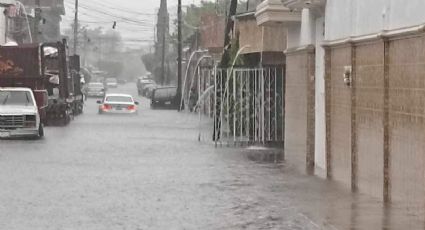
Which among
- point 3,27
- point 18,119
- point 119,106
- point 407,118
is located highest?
point 3,27

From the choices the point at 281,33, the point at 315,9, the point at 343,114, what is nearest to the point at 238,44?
the point at 281,33

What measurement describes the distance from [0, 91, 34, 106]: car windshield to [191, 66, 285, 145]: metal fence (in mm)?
6493

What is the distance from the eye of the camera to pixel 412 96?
1326cm

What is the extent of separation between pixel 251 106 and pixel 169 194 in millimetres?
13669

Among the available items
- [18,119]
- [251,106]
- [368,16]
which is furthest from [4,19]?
[368,16]

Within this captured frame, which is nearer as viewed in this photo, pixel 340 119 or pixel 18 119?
pixel 340 119

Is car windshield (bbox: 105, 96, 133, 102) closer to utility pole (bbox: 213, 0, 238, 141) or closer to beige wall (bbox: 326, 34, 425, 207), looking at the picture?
utility pole (bbox: 213, 0, 238, 141)

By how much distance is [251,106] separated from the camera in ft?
98.4

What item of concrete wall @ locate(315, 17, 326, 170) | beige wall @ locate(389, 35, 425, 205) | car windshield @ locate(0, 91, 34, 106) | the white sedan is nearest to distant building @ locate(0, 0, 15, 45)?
the white sedan

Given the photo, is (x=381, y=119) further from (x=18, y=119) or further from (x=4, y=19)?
(x=4, y=19)

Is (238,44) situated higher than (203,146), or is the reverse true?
(238,44)

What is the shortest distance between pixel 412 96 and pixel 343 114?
14.6ft

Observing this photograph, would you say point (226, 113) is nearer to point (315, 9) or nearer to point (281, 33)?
point (281, 33)

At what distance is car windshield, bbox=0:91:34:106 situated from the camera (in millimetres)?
32719
